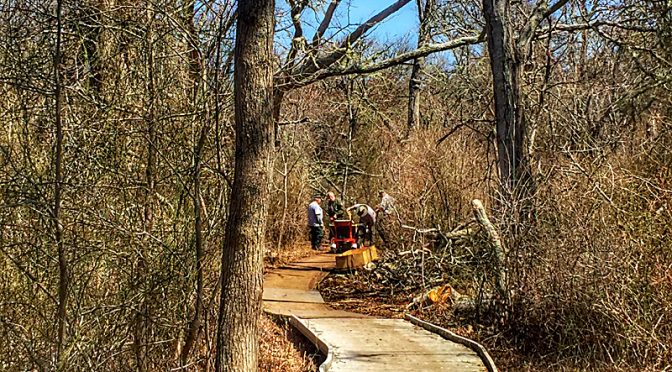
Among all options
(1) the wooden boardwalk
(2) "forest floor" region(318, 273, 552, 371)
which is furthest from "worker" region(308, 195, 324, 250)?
(1) the wooden boardwalk

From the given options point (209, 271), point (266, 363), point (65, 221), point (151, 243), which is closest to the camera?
point (65, 221)

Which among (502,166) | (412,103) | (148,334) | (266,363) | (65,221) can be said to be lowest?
(266,363)

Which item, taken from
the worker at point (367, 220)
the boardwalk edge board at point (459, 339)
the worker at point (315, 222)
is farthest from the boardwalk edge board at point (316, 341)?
the worker at point (315, 222)

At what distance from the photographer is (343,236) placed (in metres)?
20.6

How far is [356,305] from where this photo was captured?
43.3ft

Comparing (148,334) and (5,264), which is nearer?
(5,264)

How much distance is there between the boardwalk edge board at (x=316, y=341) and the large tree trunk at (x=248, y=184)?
2350 mm

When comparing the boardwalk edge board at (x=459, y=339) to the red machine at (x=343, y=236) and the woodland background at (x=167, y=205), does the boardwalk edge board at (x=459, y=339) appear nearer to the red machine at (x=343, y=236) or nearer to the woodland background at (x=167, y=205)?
the woodland background at (x=167, y=205)

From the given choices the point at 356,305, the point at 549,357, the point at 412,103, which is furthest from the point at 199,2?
the point at 412,103

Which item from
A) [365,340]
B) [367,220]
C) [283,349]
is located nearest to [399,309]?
[365,340]

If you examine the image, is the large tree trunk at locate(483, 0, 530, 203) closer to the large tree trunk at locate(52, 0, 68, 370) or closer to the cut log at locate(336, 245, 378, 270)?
the cut log at locate(336, 245, 378, 270)

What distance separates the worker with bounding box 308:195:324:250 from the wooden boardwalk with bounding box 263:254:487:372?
7.08 meters

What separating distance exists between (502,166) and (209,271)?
5.43 meters

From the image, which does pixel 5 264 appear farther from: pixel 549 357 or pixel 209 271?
pixel 549 357
